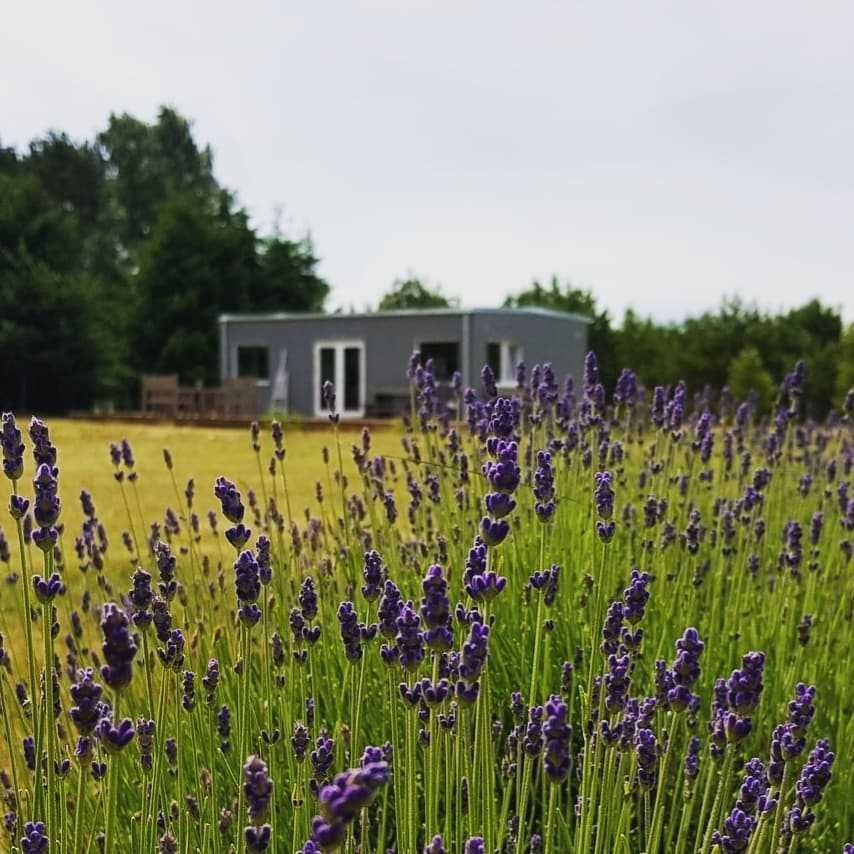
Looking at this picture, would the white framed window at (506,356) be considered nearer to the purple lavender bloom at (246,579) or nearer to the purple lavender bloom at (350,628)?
the purple lavender bloom at (350,628)

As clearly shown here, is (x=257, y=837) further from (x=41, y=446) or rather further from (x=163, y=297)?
(x=163, y=297)

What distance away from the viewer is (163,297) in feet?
112

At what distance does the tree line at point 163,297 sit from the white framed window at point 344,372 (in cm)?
591

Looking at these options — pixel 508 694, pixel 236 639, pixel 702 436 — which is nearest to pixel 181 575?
pixel 236 639

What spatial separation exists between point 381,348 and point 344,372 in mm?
1350

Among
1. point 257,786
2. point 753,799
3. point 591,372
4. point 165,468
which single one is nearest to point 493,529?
point 257,786

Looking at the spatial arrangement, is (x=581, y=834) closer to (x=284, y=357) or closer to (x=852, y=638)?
(x=852, y=638)

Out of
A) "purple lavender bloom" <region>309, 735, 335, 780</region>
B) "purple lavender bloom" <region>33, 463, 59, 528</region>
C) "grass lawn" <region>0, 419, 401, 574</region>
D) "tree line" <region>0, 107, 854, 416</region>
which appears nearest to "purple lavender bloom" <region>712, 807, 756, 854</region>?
"purple lavender bloom" <region>309, 735, 335, 780</region>

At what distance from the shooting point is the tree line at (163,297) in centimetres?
2316

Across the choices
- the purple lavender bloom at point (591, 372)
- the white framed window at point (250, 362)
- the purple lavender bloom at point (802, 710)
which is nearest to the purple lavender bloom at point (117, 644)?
the purple lavender bloom at point (802, 710)

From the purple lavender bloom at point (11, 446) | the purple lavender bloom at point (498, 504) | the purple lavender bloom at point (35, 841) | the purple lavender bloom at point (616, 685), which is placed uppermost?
the purple lavender bloom at point (11, 446)

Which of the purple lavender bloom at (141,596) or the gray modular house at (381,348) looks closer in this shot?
the purple lavender bloom at (141,596)

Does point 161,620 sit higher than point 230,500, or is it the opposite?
point 230,500

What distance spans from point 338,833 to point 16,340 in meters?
27.9
